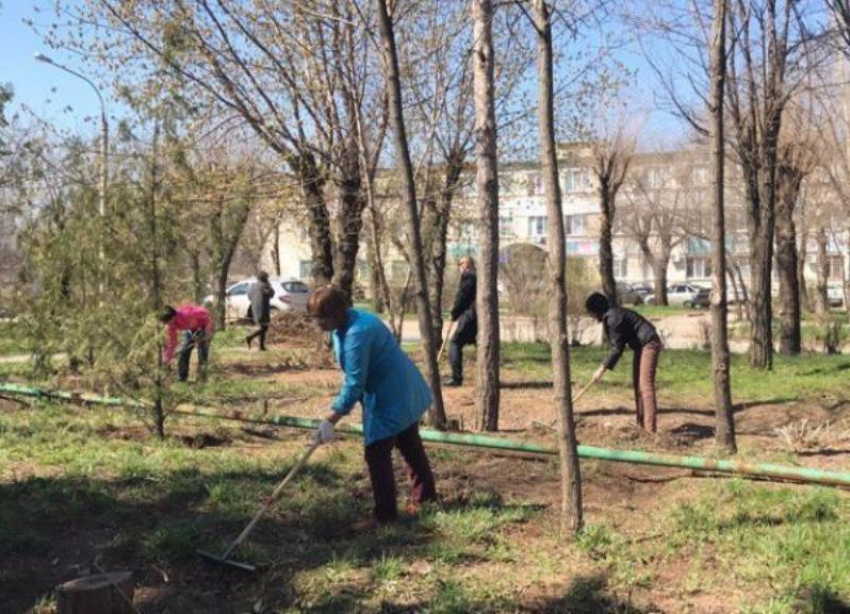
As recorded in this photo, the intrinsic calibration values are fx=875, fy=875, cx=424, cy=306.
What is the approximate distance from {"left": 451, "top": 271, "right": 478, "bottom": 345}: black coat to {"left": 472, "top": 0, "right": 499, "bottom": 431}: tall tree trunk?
10.4 ft

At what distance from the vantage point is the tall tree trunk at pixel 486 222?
25.2 feet

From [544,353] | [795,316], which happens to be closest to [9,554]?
[544,353]

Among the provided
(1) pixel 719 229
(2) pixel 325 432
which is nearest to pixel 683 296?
(1) pixel 719 229

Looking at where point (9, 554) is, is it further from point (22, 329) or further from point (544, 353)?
point (544, 353)

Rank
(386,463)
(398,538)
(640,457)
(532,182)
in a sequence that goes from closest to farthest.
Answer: (398,538) < (386,463) < (640,457) < (532,182)

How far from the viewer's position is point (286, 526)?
5152 mm

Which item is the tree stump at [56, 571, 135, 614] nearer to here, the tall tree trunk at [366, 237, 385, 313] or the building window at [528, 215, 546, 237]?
the tall tree trunk at [366, 237, 385, 313]

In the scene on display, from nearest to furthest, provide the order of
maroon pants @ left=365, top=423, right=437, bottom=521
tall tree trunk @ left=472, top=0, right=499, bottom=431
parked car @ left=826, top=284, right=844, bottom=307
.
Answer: maroon pants @ left=365, top=423, right=437, bottom=521, tall tree trunk @ left=472, top=0, right=499, bottom=431, parked car @ left=826, top=284, right=844, bottom=307

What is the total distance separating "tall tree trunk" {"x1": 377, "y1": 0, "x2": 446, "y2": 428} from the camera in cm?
691

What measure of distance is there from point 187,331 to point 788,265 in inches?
463

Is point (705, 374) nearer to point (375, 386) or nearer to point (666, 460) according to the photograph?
point (666, 460)

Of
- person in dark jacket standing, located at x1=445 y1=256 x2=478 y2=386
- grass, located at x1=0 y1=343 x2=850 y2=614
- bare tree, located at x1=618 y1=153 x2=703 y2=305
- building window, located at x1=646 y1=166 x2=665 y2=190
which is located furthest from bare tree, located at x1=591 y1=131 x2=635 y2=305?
building window, located at x1=646 y1=166 x2=665 y2=190

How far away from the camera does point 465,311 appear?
37.2 ft

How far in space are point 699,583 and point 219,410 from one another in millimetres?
→ 5636
